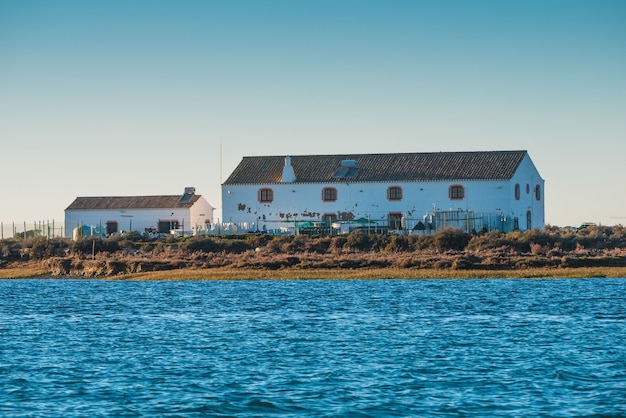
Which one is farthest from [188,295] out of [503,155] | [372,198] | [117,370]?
[503,155]

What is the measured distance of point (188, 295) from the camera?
4341 centimetres

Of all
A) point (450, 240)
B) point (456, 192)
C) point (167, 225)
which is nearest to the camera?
point (450, 240)

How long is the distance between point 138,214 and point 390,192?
77.0 feet

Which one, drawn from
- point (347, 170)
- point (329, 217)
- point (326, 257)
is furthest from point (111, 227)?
point (326, 257)

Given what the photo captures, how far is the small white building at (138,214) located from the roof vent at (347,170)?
13.9 meters

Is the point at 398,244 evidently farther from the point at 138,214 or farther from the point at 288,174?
the point at 138,214

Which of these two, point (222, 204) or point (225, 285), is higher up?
point (222, 204)

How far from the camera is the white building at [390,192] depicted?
7594cm

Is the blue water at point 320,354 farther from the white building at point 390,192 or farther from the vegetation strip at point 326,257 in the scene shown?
the white building at point 390,192

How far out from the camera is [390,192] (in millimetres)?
78312

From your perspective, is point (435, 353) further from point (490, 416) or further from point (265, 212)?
point (265, 212)

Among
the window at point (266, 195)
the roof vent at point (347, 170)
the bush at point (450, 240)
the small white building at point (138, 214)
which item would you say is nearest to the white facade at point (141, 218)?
the small white building at point (138, 214)

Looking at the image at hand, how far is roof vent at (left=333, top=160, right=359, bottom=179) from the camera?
80188 millimetres

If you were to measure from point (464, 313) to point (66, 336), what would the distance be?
13285 mm
